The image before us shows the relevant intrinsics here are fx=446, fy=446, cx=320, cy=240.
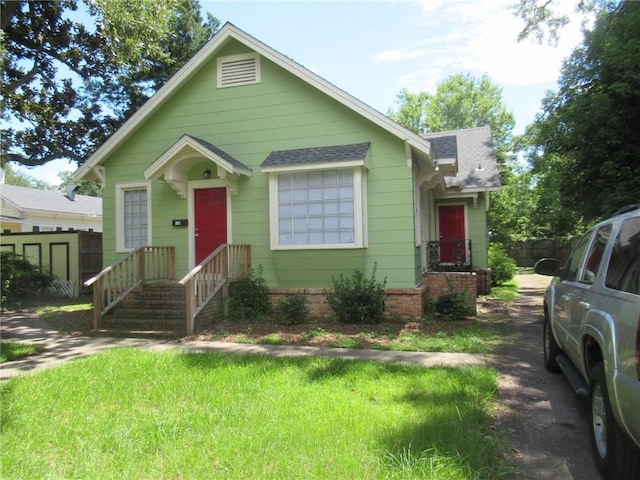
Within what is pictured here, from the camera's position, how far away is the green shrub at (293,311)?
8.98m

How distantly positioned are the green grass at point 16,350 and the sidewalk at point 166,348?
0.15 m

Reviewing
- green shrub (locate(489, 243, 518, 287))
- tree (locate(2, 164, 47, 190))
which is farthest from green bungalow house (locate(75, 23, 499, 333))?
tree (locate(2, 164, 47, 190))

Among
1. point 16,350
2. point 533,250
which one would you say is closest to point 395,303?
point 16,350

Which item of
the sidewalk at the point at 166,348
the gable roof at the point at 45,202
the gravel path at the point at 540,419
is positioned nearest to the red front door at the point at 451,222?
the gravel path at the point at 540,419

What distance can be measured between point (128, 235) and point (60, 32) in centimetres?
835

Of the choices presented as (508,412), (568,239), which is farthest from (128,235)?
(568,239)

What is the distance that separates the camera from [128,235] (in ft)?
36.9

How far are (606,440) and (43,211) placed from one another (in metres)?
29.0

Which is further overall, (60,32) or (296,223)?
(60,32)

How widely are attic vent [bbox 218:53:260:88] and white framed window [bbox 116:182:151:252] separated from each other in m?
3.28

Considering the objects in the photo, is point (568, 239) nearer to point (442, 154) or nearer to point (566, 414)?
point (442, 154)

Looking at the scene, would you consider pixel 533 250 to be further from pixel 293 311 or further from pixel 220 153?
pixel 220 153

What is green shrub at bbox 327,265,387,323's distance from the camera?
29.0ft

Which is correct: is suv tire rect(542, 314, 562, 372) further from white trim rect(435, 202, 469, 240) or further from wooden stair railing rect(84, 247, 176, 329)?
white trim rect(435, 202, 469, 240)
